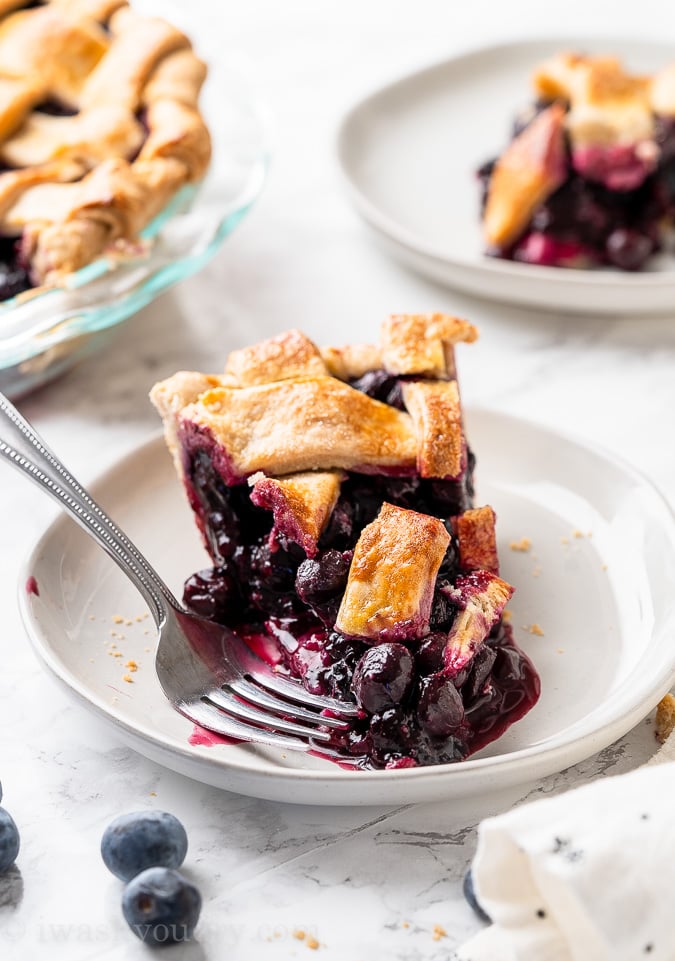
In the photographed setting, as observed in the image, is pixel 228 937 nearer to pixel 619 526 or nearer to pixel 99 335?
pixel 619 526

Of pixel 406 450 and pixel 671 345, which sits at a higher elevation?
pixel 406 450

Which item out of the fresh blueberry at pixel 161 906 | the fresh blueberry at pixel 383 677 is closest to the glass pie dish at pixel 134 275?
the fresh blueberry at pixel 383 677

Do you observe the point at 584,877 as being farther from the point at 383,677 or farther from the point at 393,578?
the point at 393,578

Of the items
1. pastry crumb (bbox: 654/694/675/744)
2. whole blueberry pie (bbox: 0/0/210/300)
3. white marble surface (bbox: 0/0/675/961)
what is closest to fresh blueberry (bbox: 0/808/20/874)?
white marble surface (bbox: 0/0/675/961)

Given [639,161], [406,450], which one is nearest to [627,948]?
[406,450]

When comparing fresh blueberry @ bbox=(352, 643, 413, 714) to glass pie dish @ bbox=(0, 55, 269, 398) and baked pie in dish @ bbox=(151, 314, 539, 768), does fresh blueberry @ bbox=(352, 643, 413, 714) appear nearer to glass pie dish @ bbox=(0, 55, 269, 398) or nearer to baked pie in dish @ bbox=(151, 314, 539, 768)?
baked pie in dish @ bbox=(151, 314, 539, 768)

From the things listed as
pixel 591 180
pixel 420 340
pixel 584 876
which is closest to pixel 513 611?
pixel 420 340
